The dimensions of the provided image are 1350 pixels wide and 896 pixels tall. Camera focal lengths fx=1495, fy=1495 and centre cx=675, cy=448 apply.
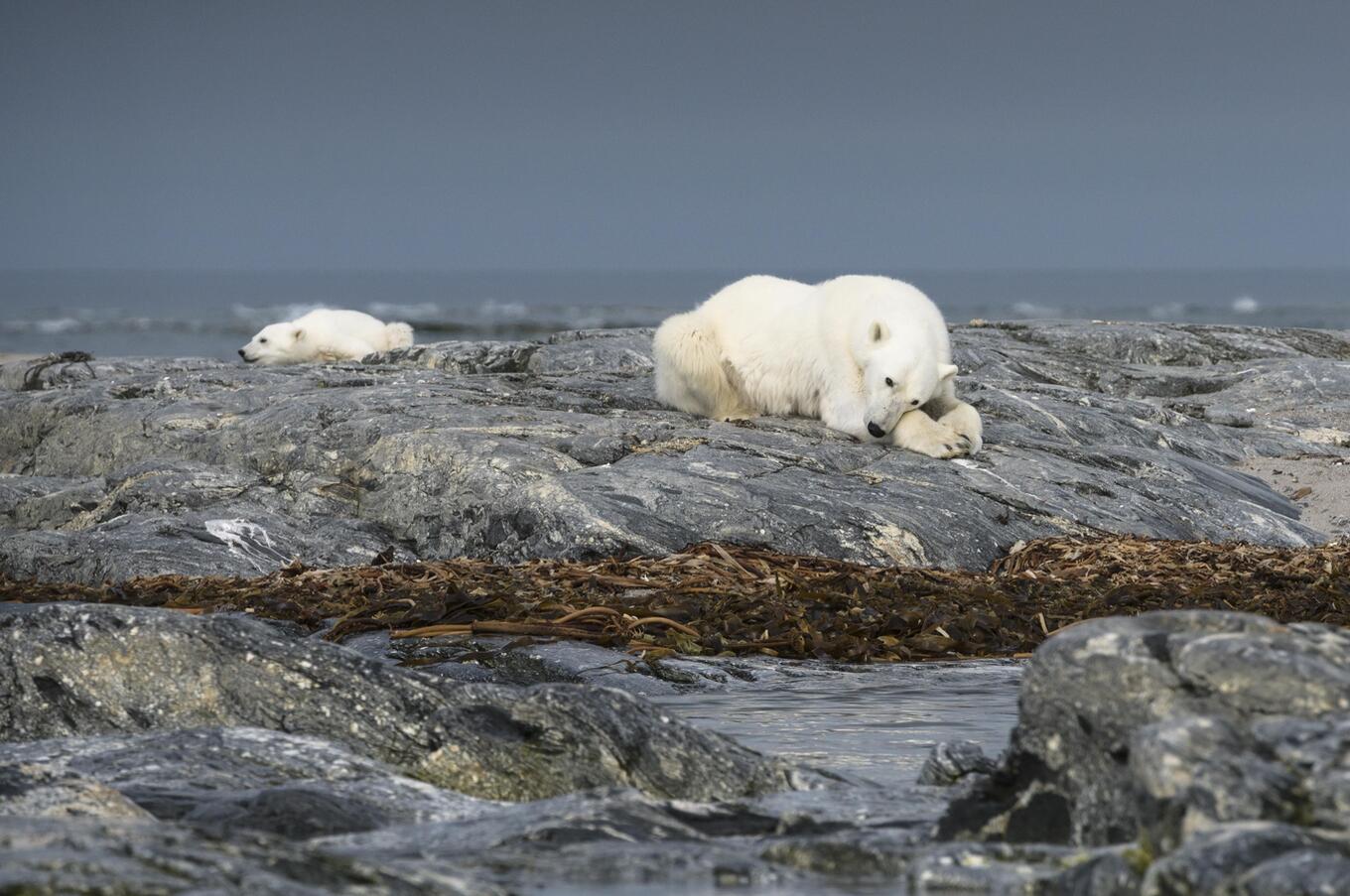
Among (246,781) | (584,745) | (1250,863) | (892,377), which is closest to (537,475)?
(892,377)

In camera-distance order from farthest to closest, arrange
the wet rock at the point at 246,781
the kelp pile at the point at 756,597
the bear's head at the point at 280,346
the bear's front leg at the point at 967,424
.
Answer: the bear's head at the point at 280,346
the bear's front leg at the point at 967,424
the kelp pile at the point at 756,597
the wet rock at the point at 246,781

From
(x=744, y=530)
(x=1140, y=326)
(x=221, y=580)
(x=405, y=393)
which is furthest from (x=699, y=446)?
(x=1140, y=326)

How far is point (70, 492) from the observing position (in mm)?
11242

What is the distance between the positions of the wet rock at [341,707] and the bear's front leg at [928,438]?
699 centimetres

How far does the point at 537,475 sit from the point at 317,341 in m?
12.5

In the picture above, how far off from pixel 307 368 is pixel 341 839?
11.6m

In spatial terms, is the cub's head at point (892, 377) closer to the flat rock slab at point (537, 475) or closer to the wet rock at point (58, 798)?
the flat rock slab at point (537, 475)

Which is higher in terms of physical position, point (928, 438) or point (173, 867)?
point (928, 438)

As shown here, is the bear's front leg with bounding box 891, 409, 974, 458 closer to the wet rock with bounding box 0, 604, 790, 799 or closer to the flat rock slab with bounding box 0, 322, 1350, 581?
the flat rock slab with bounding box 0, 322, 1350, 581

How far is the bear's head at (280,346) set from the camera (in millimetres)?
21688

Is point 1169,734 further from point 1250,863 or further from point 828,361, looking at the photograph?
point 828,361

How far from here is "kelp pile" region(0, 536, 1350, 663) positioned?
23.1 feet

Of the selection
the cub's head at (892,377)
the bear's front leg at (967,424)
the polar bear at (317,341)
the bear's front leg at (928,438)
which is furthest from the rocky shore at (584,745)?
the polar bear at (317,341)

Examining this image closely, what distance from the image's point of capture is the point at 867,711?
230 inches
